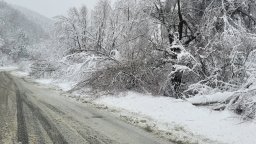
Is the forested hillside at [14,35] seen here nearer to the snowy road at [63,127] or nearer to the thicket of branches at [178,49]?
the thicket of branches at [178,49]

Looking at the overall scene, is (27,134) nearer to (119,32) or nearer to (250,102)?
(250,102)

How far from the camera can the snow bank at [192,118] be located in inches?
375

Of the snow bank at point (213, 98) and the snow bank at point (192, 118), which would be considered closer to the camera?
the snow bank at point (192, 118)

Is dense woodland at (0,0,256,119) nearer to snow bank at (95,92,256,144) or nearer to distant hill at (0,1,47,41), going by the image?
snow bank at (95,92,256,144)

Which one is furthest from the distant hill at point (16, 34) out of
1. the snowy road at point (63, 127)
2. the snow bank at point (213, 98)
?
the snow bank at point (213, 98)

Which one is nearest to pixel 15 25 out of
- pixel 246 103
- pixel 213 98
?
pixel 213 98

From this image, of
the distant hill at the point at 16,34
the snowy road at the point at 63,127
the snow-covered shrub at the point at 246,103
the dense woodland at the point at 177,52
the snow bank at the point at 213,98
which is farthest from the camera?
the distant hill at the point at 16,34

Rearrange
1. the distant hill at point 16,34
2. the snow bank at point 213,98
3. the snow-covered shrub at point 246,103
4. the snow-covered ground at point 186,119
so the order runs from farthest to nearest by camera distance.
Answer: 1. the distant hill at point 16,34
2. the snow bank at point 213,98
3. the snow-covered shrub at point 246,103
4. the snow-covered ground at point 186,119

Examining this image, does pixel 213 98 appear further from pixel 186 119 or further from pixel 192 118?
pixel 186 119

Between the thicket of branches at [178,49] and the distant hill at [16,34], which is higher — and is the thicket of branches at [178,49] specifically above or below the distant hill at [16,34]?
below

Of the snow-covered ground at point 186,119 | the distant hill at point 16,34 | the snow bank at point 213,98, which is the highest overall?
the distant hill at point 16,34

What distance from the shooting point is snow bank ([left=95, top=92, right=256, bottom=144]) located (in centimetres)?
952

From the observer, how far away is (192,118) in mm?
11680

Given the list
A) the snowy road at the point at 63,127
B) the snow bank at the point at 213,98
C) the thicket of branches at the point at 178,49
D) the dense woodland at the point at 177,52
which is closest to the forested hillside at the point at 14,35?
the dense woodland at the point at 177,52
